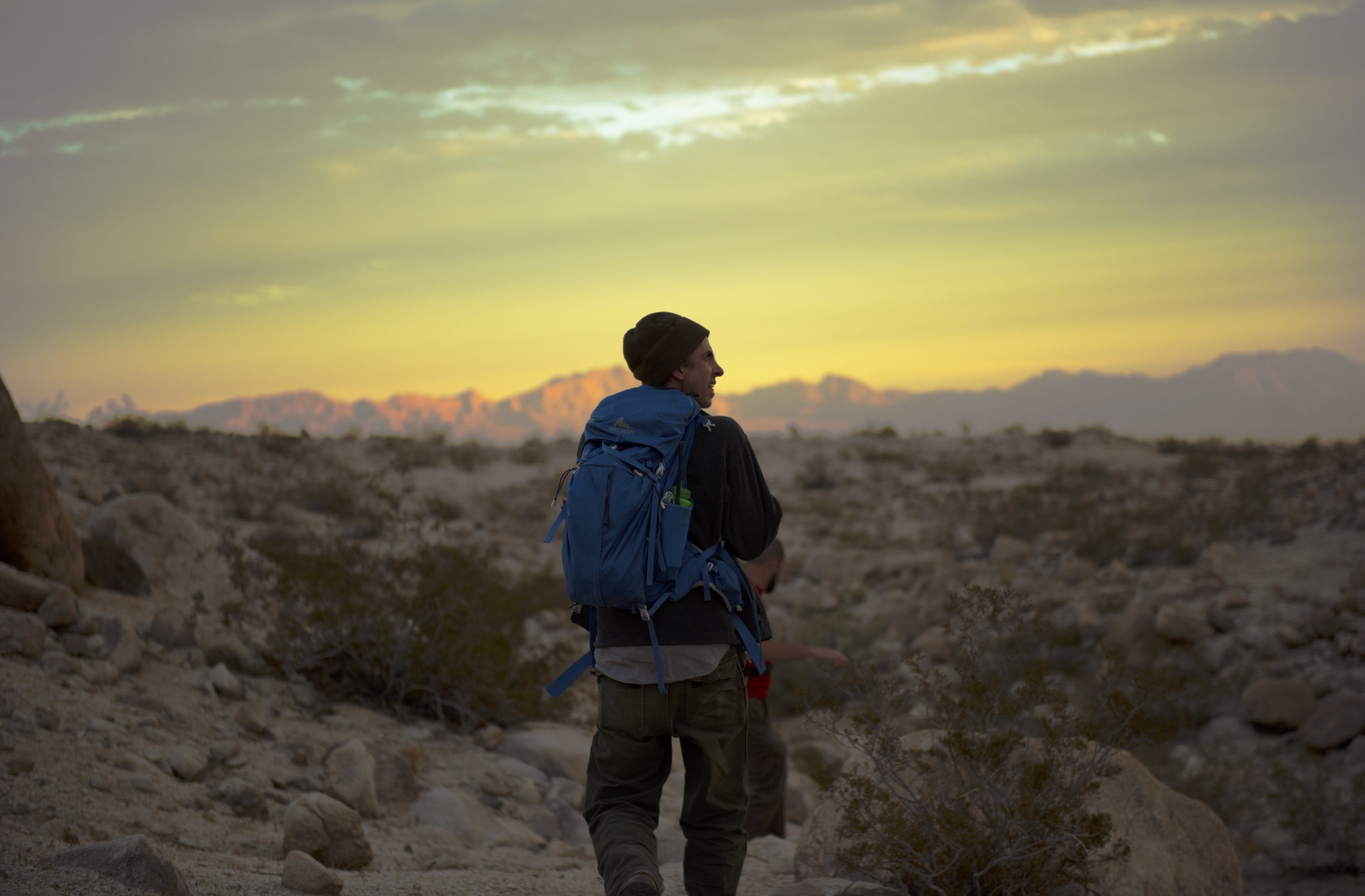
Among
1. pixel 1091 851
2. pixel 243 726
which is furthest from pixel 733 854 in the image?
pixel 243 726

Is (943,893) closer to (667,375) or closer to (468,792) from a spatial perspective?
(667,375)

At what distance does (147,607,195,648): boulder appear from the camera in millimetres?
6191

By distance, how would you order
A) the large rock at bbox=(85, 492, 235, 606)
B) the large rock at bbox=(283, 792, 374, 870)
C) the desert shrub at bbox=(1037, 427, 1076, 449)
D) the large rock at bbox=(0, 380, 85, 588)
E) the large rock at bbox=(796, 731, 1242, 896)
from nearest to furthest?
1. the large rock at bbox=(796, 731, 1242, 896)
2. the large rock at bbox=(283, 792, 374, 870)
3. the large rock at bbox=(0, 380, 85, 588)
4. the large rock at bbox=(85, 492, 235, 606)
5. the desert shrub at bbox=(1037, 427, 1076, 449)

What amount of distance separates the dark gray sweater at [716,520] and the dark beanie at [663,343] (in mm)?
222

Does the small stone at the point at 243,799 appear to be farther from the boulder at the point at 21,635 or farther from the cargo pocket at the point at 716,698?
the cargo pocket at the point at 716,698

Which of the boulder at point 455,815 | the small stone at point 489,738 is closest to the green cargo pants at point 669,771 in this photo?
the boulder at point 455,815

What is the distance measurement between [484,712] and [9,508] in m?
3.08

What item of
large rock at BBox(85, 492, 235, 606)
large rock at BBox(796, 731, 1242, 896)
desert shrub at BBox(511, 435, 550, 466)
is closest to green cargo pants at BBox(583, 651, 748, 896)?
large rock at BBox(796, 731, 1242, 896)

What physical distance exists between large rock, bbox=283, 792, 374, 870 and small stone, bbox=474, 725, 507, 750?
1.96m

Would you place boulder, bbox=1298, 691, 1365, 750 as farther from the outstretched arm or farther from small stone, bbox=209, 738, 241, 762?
small stone, bbox=209, 738, 241, 762

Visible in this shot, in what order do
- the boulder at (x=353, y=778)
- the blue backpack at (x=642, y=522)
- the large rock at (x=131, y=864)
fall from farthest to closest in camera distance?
1. the boulder at (x=353, y=778)
2. the large rock at (x=131, y=864)
3. the blue backpack at (x=642, y=522)

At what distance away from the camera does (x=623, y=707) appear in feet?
9.46

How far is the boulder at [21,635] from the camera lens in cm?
525

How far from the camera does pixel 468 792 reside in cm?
560
